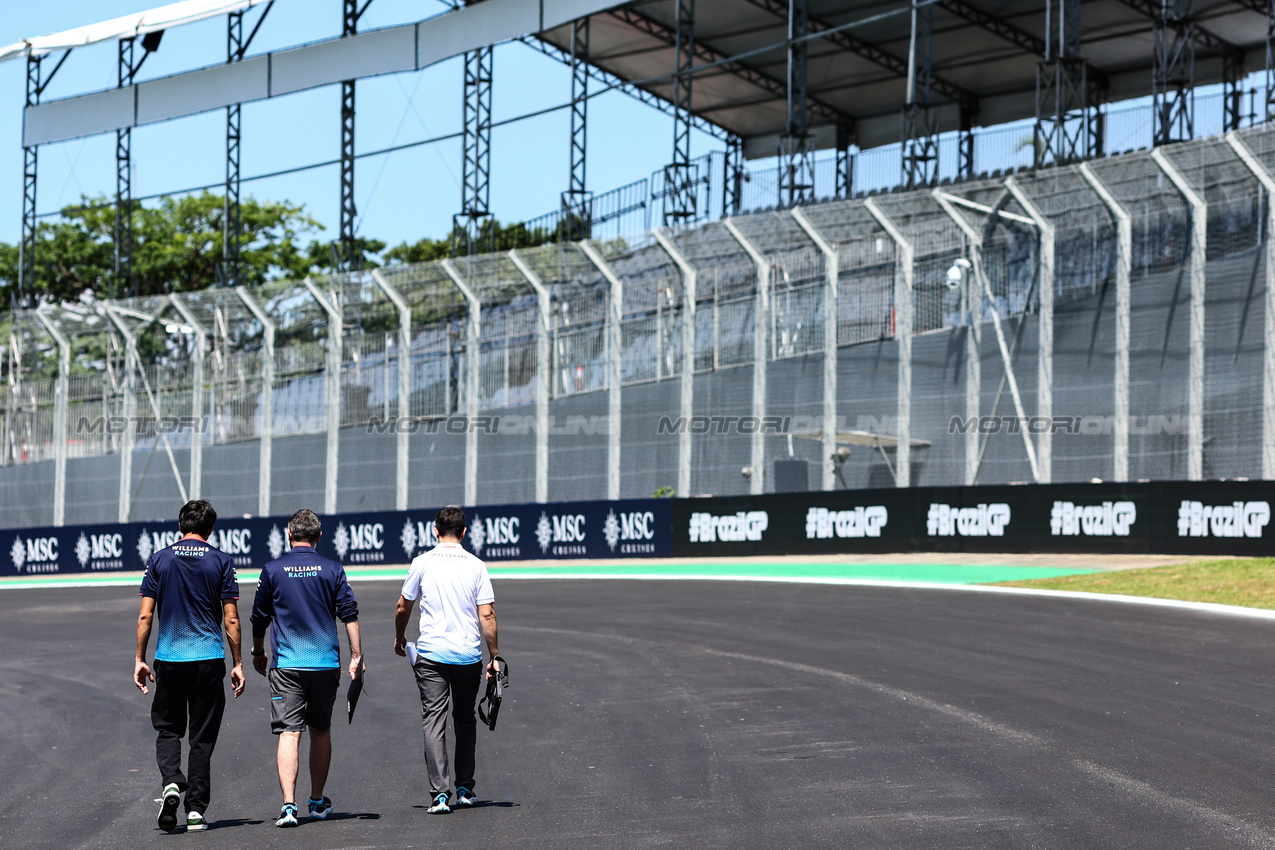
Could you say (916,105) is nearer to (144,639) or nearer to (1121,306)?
(1121,306)

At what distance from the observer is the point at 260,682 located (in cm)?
1379

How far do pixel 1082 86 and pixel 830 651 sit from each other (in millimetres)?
23062

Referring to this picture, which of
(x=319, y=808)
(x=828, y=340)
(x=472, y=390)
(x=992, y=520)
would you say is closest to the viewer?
(x=319, y=808)

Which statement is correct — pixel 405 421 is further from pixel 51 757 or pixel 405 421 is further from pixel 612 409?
pixel 51 757

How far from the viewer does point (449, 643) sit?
7.83 m

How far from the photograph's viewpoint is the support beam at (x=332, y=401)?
3294cm

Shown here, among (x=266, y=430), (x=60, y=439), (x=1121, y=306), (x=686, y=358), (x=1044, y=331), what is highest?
(x=1121, y=306)

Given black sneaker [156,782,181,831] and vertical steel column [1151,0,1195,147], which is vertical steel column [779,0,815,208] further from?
black sneaker [156,782,181,831]

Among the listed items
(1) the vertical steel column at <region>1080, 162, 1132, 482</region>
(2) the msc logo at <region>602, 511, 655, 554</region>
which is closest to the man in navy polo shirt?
(1) the vertical steel column at <region>1080, 162, 1132, 482</region>

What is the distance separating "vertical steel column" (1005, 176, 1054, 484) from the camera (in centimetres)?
2455

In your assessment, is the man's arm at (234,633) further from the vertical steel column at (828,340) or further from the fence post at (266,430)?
the fence post at (266,430)

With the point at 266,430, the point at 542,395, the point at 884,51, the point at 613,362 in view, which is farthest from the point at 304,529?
the point at 884,51

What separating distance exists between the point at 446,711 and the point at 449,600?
1.95ft

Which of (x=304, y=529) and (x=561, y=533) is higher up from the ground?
(x=304, y=529)
